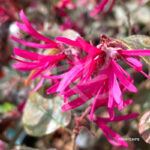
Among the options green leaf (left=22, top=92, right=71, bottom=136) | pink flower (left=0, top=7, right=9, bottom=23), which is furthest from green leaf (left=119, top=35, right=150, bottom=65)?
pink flower (left=0, top=7, right=9, bottom=23)

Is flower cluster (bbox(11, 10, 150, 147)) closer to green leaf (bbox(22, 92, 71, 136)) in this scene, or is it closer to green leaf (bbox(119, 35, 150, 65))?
green leaf (bbox(119, 35, 150, 65))

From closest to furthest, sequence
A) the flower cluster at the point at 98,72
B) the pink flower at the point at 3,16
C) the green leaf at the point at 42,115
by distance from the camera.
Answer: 1. the flower cluster at the point at 98,72
2. the green leaf at the point at 42,115
3. the pink flower at the point at 3,16

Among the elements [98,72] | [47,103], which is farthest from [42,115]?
[98,72]

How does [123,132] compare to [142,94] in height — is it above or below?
below

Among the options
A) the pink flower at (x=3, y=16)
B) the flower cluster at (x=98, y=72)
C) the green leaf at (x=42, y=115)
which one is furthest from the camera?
the pink flower at (x=3, y=16)

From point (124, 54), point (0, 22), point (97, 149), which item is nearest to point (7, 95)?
point (0, 22)

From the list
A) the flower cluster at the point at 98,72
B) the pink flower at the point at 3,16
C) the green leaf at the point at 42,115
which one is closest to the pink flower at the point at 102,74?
the flower cluster at the point at 98,72

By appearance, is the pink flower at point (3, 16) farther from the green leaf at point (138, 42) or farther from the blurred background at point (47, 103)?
the green leaf at point (138, 42)

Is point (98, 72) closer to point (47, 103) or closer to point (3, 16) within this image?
point (47, 103)

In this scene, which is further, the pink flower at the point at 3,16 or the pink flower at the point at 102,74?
the pink flower at the point at 3,16

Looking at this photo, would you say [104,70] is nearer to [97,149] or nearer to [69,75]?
[69,75]
